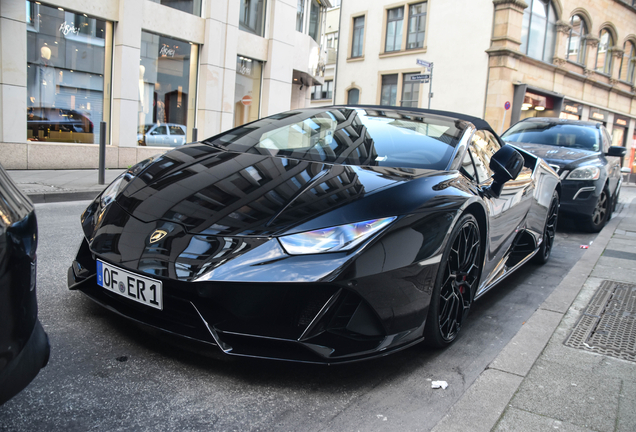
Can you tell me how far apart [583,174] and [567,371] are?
5.30 metres

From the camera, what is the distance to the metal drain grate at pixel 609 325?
294 centimetres

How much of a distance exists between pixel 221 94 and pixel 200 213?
40.2 feet

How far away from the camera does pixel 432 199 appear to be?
2.50 metres

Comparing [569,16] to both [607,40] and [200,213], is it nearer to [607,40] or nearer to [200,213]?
[607,40]

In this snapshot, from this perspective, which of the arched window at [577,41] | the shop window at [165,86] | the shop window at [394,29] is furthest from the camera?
the shop window at [394,29]

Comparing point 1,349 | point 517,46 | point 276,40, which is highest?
point 517,46

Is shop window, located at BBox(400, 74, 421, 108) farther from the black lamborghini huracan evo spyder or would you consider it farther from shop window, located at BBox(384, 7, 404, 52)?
the black lamborghini huracan evo spyder

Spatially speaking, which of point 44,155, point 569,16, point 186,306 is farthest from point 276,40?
→ point 569,16

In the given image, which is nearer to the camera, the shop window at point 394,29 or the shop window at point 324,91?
the shop window at point 394,29

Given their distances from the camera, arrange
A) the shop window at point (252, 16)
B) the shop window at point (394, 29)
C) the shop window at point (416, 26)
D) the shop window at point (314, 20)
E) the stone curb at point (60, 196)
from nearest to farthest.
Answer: the stone curb at point (60, 196)
the shop window at point (252, 16)
the shop window at point (314, 20)
the shop window at point (416, 26)
the shop window at point (394, 29)

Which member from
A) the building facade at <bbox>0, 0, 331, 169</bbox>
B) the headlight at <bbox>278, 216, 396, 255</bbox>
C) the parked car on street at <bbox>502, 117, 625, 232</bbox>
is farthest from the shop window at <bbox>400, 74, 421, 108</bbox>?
the headlight at <bbox>278, 216, 396, 255</bbox>

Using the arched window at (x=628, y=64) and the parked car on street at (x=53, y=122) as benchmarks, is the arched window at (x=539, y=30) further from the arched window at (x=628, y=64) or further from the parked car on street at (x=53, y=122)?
the parked car on street at (x=53, y=122)

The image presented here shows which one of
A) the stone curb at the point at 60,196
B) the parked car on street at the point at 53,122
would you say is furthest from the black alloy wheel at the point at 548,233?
the parked car on street at the point at 53,122

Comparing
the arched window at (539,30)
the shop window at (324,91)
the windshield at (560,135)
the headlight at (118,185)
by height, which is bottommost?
the headlight at (118,185)
